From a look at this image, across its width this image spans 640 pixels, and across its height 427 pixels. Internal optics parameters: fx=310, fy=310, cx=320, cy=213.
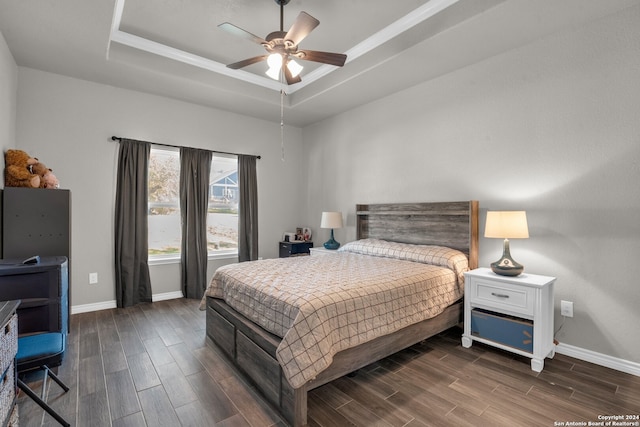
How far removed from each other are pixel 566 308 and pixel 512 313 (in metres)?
0.54

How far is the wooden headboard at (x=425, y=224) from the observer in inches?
126

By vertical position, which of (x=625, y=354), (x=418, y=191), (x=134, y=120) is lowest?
(x=625, y=354)

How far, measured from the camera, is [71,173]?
11.8 feet

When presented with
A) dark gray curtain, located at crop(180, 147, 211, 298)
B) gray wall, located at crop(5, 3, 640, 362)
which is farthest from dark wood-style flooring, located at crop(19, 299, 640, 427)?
dark gray curtain, located at crop(180, 147, 211, 298)

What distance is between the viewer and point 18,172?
283 cm

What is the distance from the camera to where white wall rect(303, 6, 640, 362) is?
2383mm

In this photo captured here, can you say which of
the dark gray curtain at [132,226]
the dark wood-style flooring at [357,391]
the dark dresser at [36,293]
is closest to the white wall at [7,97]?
the dark gray curtain at [132,226]

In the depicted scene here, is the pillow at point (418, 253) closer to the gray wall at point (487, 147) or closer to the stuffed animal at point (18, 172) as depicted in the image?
the gray wall at point (487, 147)

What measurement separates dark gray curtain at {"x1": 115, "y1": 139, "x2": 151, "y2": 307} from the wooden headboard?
2.87m

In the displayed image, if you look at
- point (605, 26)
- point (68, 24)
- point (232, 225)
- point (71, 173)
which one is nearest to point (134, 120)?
point (71, 173)

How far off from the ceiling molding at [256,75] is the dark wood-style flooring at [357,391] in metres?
2.80

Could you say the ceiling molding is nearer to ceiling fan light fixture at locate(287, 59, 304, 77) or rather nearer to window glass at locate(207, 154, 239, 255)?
ceiling fan light fixture at locate(287, 59, 304, 77)

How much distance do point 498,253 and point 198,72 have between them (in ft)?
12.8

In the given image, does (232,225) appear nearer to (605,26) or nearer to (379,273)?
(379,273)
